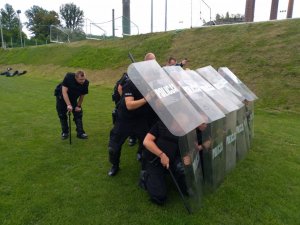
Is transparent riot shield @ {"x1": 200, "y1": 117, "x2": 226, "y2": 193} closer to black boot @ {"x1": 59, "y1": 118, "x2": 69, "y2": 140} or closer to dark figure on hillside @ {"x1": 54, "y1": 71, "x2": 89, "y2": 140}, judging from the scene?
dark figure on hillside @ {"x1": 54, "y1": 71, "x2": 89, "y2": 140}

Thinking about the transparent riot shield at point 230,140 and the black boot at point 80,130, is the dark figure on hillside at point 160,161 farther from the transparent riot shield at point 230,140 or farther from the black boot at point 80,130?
the black boot at point 80,130

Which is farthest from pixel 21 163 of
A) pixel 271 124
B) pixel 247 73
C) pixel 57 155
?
pixel 247 73

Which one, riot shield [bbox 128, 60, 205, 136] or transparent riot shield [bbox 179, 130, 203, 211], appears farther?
transparent riot shield [bbox 179, 130, 203, 211]

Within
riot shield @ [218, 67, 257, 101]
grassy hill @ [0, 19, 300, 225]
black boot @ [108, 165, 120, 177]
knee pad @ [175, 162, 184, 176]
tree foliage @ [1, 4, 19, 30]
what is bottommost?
grassy hill @ [0, 19, 300, 225]

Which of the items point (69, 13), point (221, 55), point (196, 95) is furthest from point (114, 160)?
point (69, 13)

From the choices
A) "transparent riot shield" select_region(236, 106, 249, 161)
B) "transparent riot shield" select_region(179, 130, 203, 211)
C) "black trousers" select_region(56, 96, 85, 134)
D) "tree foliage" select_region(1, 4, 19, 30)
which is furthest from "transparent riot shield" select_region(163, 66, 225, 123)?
"tree foliage" select_region(1, 4, 19, 30)

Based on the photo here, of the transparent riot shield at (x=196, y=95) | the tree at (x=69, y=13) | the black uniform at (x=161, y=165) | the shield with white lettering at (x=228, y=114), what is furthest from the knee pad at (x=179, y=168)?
the tree at (x=69, y=13)

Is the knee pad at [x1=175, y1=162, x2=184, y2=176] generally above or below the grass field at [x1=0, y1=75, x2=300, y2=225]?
above

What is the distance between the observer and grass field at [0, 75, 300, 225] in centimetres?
425

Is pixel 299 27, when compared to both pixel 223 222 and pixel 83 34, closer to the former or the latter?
pixel 223 222

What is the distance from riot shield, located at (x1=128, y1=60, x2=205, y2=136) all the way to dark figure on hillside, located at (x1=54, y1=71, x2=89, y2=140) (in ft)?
9.19

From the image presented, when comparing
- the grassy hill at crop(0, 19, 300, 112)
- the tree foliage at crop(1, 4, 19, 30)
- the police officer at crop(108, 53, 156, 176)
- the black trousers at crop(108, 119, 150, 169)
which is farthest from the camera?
the tree foliage at crop(1, 4, 19, 30)

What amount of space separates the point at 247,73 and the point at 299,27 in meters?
5.18

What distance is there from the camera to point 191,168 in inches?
169
